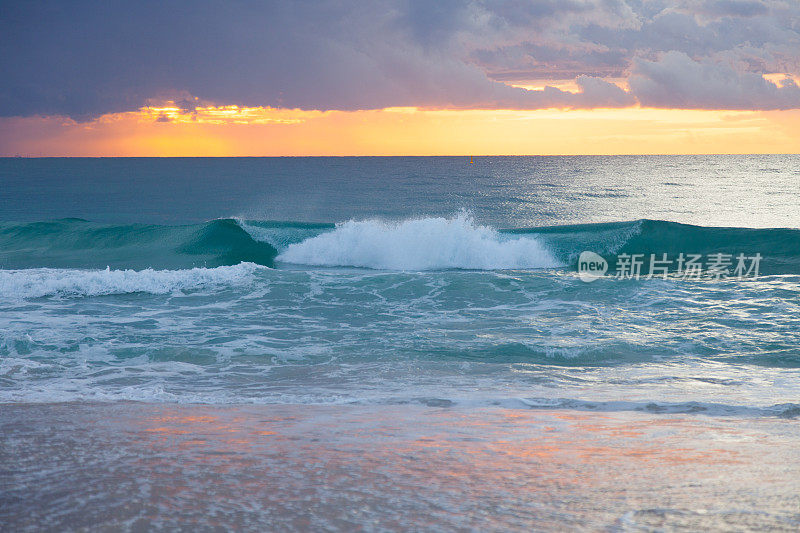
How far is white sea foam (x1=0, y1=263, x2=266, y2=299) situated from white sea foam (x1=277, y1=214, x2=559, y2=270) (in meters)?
6.30

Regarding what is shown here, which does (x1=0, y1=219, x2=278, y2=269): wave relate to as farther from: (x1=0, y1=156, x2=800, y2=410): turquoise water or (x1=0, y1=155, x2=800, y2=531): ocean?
(x1=0, y1=155, x2=800, y2=531): ocean

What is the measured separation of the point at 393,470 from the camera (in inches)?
162

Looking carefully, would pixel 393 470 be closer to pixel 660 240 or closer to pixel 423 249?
pixel 423 249

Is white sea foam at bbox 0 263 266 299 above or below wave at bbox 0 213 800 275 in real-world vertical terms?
below

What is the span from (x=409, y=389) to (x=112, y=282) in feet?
31.2

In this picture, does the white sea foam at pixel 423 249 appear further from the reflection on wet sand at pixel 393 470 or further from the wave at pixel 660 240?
the reflection on wet sand at pixel 393 470

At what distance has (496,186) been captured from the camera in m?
57.1

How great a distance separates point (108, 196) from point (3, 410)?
47325mm

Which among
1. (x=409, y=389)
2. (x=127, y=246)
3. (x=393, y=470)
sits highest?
(x=127, y=246)

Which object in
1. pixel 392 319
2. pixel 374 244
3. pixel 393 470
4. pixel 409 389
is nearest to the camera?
pixel 393 470

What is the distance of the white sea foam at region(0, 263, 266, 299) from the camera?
13477mm

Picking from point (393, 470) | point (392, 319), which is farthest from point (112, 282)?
point (393, 470)

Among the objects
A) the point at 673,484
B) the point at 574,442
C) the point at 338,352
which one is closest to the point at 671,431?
the point at 574,442

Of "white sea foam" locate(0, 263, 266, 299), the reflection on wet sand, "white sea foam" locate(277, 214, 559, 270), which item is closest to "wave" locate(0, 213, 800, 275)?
"white sea foam" locate(277, 214, 559, 270)
